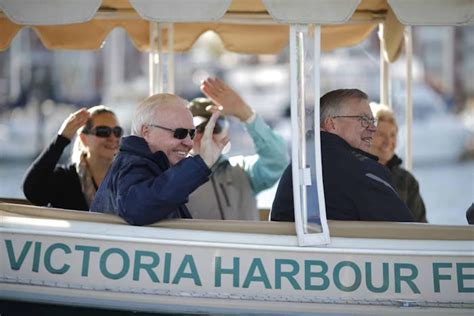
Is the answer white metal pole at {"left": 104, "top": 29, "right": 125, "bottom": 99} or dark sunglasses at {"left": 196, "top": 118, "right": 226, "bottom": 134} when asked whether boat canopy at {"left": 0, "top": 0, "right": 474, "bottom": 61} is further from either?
white metal pole at {"left": 104, "top": 29, "right": 125, "bottom": 99}

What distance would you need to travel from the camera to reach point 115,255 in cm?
466

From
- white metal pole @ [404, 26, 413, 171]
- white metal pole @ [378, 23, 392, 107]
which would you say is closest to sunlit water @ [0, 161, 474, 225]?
white metal pole @ [378, 23, 392, 107]

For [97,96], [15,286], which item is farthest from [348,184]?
[97,96]

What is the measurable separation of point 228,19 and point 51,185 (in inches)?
61.8

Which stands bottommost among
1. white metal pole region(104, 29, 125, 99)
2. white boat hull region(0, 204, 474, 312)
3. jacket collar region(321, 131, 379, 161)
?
white boat hull region(0, 204, 474, 312)

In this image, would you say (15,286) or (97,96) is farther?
(97,96)

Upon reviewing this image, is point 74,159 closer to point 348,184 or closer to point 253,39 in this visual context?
point 253,39

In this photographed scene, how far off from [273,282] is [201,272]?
30cm

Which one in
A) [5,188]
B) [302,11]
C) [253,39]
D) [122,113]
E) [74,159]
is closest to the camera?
[302,11]

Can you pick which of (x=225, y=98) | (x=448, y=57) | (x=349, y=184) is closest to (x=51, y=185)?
(x=225, y=98)

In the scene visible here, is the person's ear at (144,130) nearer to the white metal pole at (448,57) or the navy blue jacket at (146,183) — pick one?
the navy blue jacket at (146,183)

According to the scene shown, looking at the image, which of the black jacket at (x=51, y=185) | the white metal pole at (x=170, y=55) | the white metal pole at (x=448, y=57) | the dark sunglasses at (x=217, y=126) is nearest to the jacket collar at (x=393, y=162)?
the dark sunglasses at (x=217, y=126)

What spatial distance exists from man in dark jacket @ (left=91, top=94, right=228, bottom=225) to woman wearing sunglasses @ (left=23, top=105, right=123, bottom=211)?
1078 mm

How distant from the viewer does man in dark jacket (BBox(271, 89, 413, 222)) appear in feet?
16.0
